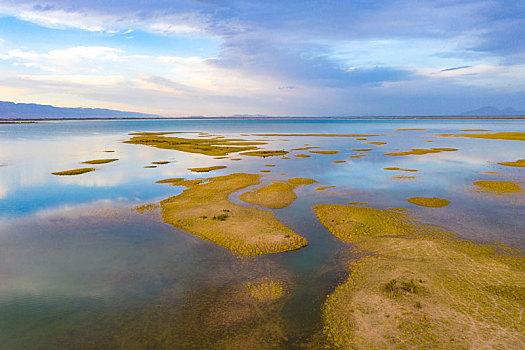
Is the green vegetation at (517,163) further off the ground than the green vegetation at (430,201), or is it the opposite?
the green vegetation at (517,163)

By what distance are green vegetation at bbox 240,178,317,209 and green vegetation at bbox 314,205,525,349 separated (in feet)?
30.4

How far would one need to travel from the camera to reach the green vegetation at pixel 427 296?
11.0m

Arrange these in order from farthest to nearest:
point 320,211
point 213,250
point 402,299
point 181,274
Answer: point 320,211, point 213,250, point 181,274, point 402,299

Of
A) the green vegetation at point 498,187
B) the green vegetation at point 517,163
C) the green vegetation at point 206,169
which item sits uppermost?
the green vegetation at point 517,163

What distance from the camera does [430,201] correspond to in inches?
1102

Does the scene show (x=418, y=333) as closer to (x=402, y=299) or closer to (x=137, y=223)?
(x=402, y=299)

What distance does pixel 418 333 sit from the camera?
36.7 ft

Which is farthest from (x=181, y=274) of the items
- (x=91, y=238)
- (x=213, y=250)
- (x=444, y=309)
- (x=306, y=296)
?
(x=444, y=309)

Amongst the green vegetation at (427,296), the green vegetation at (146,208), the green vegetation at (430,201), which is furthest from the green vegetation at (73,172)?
the green vegetation at (430,201)

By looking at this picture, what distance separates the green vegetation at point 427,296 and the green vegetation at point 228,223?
5.00 m

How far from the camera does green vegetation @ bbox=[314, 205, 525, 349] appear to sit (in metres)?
11.0

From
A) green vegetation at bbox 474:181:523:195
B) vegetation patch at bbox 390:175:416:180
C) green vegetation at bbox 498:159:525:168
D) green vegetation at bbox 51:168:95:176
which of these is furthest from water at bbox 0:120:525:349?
green vegetation at bbox 498:159:525:168

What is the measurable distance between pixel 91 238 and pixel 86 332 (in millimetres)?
10658

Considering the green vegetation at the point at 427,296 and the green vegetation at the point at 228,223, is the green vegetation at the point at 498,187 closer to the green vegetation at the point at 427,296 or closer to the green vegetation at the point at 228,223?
the green vegetation at the point at 427,296
